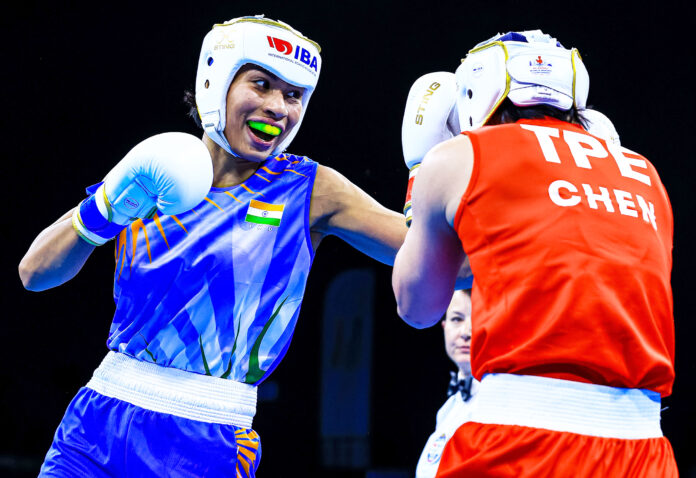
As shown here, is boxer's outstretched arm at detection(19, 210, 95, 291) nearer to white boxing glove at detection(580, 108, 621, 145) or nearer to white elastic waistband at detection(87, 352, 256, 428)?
white elastic waistband at detection(87, 352, 256, 428)

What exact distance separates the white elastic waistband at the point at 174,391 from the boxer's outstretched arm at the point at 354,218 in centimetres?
53

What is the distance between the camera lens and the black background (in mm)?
4605

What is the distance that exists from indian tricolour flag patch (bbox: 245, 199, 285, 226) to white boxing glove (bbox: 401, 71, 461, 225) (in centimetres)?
38

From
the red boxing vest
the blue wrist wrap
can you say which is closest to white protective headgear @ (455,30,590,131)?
the red boxing vest

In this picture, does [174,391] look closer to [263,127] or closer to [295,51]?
[263,127]

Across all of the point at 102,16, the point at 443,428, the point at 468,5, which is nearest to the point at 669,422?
the point at 443,428

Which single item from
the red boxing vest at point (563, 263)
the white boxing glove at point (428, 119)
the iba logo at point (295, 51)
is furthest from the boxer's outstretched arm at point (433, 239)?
the iba logo at point (295, 51)

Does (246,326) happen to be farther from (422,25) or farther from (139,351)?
(422,25)

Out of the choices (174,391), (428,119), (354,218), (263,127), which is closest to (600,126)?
(428,119)

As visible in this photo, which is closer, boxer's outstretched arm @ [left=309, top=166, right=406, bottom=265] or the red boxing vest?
the red boxing vest

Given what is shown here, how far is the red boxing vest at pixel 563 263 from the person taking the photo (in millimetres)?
1392

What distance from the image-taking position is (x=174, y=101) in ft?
15.7

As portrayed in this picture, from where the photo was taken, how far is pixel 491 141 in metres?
1.53

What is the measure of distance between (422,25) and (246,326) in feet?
10.5
